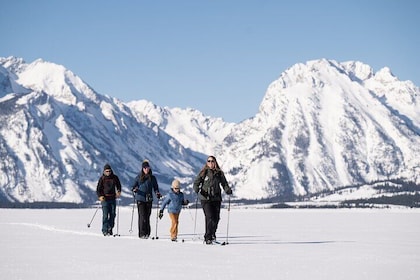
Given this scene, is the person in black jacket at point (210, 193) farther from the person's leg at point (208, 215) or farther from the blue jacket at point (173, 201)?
the blue jacket at point (173, 201)

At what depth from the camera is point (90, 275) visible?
14.3 metres

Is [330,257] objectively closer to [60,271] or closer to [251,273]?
[251,273]

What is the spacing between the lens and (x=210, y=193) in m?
23.6

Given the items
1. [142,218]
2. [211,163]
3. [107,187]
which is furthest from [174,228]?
[107,187]

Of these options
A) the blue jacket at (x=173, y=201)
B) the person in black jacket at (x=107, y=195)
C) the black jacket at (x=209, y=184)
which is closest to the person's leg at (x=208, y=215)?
the black jacket at (x=209, y=184)

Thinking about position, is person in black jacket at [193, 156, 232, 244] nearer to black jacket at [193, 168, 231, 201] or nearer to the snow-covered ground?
black jacket at [193, 168, 231, 201]

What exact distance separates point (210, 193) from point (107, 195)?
5752 millimetres

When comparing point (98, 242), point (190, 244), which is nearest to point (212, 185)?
point (190, 244)

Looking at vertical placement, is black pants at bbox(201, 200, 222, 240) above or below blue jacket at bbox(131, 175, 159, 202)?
below

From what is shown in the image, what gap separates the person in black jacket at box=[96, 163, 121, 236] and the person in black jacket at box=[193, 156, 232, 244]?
15.9 feet

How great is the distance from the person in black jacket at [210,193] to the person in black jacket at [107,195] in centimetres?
486

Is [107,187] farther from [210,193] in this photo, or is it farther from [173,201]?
[210,193]

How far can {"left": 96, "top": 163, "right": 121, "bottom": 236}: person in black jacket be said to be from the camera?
89.5ft

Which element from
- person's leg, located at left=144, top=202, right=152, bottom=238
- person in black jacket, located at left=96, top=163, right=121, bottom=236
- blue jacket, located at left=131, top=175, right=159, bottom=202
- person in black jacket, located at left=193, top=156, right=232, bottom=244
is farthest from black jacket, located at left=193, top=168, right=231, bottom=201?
person in black jacket, located at left=96, top=163, right=121, bottom=236
